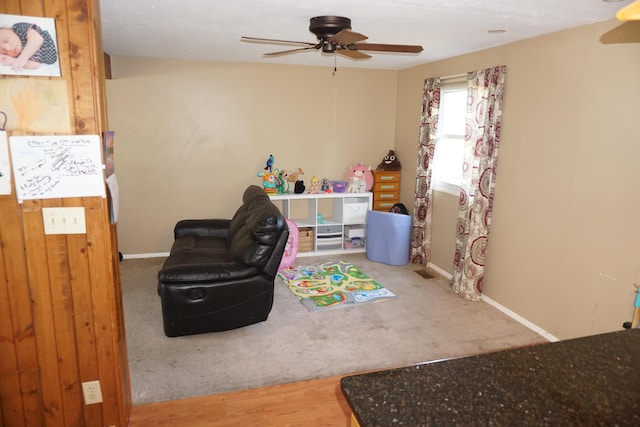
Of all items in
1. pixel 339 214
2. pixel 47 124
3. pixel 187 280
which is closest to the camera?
pixel 47 124

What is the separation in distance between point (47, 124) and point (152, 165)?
→ 329 centimetres

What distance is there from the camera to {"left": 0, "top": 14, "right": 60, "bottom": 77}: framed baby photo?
1.67 metres

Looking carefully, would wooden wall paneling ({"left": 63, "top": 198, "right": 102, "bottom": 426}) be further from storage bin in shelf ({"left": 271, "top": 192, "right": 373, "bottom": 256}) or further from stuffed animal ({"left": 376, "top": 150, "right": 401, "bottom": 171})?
stuffed animal ({"left": 376, "top": 150, "right": 401, "bottom": 171})

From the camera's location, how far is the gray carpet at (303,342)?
9.20 feet

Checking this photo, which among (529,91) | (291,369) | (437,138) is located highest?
(529,91)

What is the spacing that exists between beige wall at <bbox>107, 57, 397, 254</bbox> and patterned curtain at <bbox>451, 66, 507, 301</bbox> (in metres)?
1.85

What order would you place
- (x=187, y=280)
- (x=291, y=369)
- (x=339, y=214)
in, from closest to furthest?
(x=291, y=369), (x=187, y=280), (x=339, y=214)

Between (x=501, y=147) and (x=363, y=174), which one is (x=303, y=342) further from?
(x=363, y=174)

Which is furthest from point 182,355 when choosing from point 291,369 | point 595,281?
point 595,281

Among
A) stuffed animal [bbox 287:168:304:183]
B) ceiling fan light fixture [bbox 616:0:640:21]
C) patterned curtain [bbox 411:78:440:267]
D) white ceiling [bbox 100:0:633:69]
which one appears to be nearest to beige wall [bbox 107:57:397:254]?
stuffed animal [bbox 287:168:304:183]

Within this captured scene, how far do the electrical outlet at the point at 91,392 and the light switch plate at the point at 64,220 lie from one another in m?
0.76

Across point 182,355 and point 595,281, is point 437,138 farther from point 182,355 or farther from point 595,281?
point 182,355

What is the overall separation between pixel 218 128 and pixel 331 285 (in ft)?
7.72

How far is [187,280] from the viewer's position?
10.2 ft
